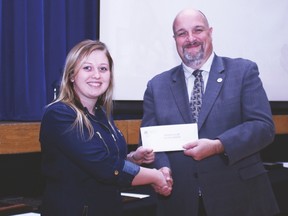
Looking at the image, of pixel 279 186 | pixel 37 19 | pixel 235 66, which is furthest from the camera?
pixel 279 186

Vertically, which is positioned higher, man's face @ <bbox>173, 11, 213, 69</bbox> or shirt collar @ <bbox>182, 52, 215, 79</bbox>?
man's face @ <bbox>173, 11, 213, 69</bbox>

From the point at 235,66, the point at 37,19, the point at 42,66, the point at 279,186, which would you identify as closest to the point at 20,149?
the point at 42,66

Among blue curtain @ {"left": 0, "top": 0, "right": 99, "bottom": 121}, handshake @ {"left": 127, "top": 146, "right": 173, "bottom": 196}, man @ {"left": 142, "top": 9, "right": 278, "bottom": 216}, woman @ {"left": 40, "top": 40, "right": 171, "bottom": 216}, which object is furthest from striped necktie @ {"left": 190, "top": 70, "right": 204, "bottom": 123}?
blue curtain @ {"left": 0, "top": 0, "right": 99, "bottom": 121}

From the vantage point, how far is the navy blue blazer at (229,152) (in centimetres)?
217

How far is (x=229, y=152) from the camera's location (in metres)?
2.13

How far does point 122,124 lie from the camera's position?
126 inches

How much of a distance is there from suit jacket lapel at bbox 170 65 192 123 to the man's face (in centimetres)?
8

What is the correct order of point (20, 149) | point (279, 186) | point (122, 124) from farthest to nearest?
point (279, 186) < point (122, 124) < point (20, 149)

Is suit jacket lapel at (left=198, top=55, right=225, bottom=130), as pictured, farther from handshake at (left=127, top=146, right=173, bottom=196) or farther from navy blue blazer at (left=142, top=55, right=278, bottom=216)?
handshake at (left=127, top=146, right=173, bottom=196)

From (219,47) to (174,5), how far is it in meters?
0.53

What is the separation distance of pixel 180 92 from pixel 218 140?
0.33 m

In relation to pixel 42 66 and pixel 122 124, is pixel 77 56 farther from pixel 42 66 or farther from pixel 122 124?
pixel 122 124

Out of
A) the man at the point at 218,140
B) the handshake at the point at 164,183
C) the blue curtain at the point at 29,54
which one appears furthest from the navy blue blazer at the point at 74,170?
the blue curtain at the point at 29,54

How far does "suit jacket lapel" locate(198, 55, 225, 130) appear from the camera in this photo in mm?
2229
